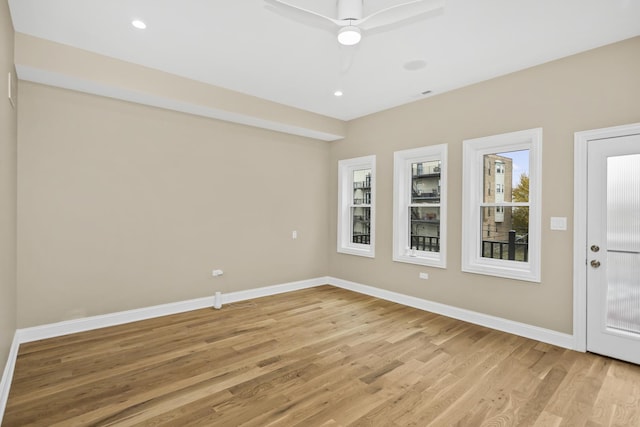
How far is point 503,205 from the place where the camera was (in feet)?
12.9

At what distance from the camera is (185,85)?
397 cm

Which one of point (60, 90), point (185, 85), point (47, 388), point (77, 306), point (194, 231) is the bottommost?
point (47, 388)

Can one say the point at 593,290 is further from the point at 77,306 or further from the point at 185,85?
the point at 77,306

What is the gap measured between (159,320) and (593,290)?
15.8 feet

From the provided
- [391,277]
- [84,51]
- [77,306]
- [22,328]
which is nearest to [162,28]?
[84,51]

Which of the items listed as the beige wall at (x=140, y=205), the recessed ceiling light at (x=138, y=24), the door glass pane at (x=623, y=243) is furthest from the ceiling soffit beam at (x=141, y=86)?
the door glass pane at (x=623, y=243)

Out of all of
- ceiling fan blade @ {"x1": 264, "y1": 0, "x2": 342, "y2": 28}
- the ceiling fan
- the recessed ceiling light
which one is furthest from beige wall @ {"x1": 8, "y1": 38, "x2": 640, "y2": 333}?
ceiling fan blade @ {"x1": 264, "y1": 0, "x2": 342, "y2": 28}

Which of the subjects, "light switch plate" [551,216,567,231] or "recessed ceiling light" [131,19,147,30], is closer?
"recessed ceiling light" [131,19,147,30]

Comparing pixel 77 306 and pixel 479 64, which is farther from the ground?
pixel 479 64

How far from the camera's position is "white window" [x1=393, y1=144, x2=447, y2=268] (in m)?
4.44

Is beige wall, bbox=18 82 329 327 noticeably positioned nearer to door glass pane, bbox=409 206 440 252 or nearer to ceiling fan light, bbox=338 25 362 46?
door glass pane, bbox=409 206 440 252

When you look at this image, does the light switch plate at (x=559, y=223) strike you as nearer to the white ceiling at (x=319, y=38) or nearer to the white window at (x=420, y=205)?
the white window at (x=420, y=205)

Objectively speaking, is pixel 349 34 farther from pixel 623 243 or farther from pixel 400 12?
pixel 623 243

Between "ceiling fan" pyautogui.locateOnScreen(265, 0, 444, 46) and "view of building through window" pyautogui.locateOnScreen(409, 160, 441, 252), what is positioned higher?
"ceiling fan" pyautogui.locateOnScreen(265, 0, 444, 46)
